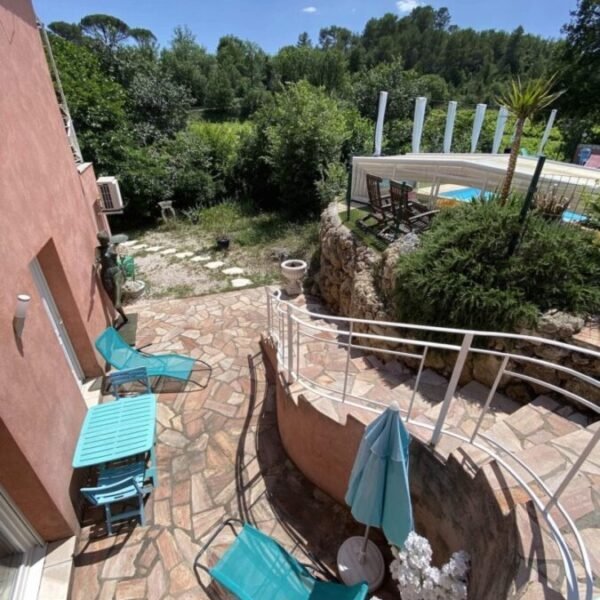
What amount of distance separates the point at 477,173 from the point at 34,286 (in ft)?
25.6

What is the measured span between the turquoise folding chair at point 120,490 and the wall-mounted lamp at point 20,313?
165cm

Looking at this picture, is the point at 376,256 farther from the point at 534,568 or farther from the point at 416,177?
the point at 534,568

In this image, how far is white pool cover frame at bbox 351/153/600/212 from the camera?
235 inches

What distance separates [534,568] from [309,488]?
257 cm

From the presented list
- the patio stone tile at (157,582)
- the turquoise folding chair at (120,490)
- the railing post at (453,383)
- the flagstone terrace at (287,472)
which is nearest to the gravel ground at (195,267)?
the flagstone terrace at (287,472)

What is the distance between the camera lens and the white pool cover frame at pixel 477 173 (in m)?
5.98

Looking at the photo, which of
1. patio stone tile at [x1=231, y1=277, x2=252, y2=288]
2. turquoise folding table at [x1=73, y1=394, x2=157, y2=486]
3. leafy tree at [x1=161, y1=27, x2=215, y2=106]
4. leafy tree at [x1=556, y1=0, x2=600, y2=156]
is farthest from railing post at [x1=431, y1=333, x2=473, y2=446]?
leafy tree at [x1=161, y1=27, x2=215, y2=106]

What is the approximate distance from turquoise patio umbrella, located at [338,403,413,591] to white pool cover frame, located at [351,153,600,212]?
17.2 ft

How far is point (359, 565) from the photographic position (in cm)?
321

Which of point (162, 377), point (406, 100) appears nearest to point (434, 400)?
point (162, 377)

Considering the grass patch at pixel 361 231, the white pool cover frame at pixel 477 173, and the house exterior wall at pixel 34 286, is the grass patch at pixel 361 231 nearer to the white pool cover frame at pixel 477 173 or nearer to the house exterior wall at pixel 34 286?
the white pool cover frame at pixel 477 173

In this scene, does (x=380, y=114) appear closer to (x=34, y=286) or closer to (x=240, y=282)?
(x=240, y=282)

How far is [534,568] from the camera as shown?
1.86 m

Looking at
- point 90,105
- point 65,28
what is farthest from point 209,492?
point 65,28
